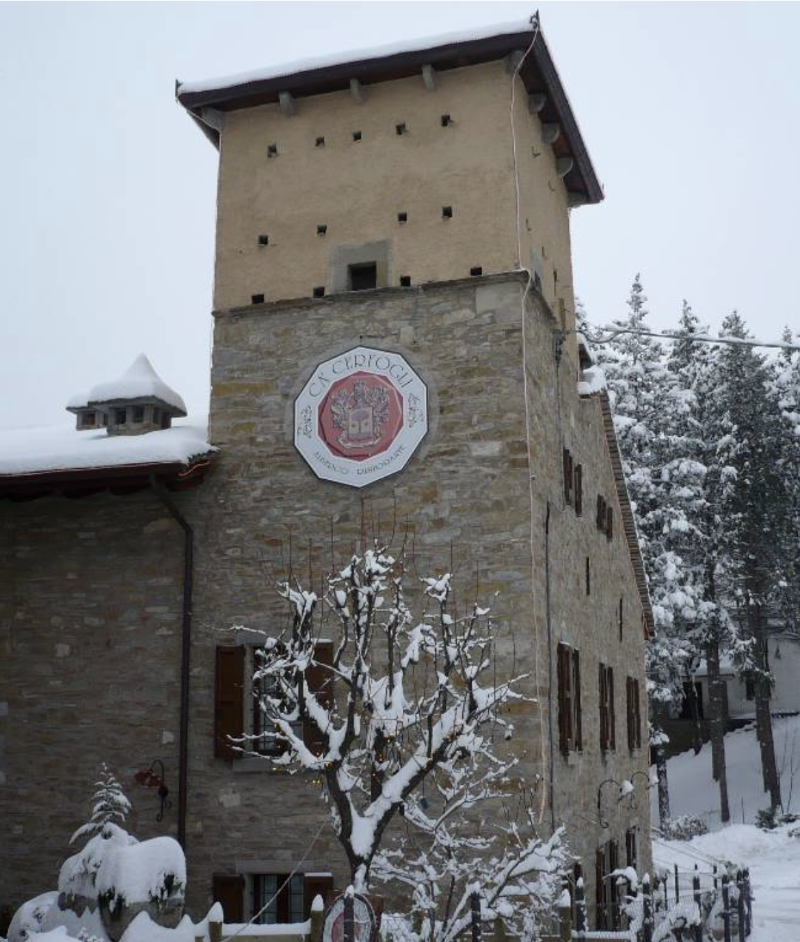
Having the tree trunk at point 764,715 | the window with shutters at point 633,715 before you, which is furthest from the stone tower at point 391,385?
the tree trunk at point 764,715

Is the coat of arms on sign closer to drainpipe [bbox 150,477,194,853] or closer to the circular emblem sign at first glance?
the circular emblem sign

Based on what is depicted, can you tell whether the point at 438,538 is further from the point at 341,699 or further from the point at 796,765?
the point at 796,765

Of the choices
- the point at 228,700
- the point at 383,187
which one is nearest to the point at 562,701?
the point at 228,700

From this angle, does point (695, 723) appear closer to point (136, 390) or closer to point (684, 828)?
point (684, 828)

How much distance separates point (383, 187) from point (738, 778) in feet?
88.6

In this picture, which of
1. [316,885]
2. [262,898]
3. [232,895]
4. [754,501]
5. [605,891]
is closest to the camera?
[316,885]

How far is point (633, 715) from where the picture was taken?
20.5 m

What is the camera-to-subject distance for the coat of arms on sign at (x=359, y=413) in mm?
14289

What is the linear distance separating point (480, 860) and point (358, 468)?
4.71 meters

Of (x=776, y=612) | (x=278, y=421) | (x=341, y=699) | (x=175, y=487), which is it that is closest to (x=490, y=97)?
(x=278, y=421)

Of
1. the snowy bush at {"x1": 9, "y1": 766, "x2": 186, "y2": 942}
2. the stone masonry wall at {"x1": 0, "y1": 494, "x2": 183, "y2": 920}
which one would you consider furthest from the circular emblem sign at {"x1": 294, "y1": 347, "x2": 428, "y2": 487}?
the snowy bush at {"x1": 9, "y1": 766, "x2": 186, "y2": 942}

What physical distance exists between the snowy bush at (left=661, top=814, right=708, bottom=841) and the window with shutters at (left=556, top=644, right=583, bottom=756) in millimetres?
15285

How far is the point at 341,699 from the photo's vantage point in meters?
13.6

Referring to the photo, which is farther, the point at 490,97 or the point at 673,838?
the point at 673,838
